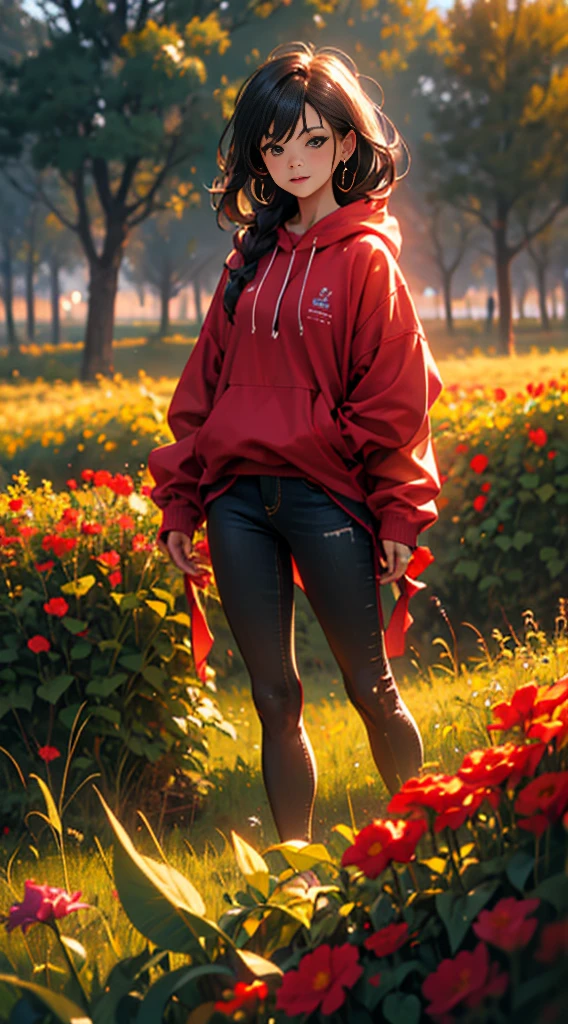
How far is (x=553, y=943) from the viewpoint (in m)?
1.63

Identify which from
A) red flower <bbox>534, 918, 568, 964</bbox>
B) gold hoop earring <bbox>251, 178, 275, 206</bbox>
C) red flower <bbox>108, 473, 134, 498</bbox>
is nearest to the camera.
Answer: red flower <bbox>534, 918, 568, 964</bbox>

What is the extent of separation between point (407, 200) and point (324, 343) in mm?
40532

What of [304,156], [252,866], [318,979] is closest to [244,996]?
[318,979]

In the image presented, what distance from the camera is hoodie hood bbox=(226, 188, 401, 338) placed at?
9.81 feet

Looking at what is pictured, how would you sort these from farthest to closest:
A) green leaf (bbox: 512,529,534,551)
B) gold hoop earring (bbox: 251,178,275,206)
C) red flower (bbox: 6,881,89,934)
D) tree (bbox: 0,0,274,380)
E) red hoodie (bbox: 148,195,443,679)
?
1. tree (bbox: 0,0,274,380)
2. green leaf (bbox: 512,529,534,551)
3. gold hoop earring (bbox: 251,178,275,206)
4. red hoodie (bbox: 148,195,443,679)
5. red flower (bbox: 6,881,89,934)

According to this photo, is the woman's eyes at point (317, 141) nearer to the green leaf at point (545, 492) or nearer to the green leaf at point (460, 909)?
the green leaf at point (460, 909)

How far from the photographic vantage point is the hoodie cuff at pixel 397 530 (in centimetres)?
290

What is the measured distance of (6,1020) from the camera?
228cm

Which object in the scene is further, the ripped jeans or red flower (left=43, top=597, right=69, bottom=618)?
red flower (left=43, top=597, right=69, bottom=618)

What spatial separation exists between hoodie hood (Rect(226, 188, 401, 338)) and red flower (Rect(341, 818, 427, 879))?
4.50 ft

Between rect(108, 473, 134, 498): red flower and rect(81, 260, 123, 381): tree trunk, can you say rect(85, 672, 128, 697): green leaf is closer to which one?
rect(108, 473, 134, 498): red flower

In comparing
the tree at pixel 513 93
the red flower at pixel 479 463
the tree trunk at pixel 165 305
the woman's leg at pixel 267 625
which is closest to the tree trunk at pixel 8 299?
the tree trunk at pixel 165 305

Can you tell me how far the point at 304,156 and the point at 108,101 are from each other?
18.3 metres

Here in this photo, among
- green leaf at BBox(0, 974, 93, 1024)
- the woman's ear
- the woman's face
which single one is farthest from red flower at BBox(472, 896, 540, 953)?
the woman's ear
